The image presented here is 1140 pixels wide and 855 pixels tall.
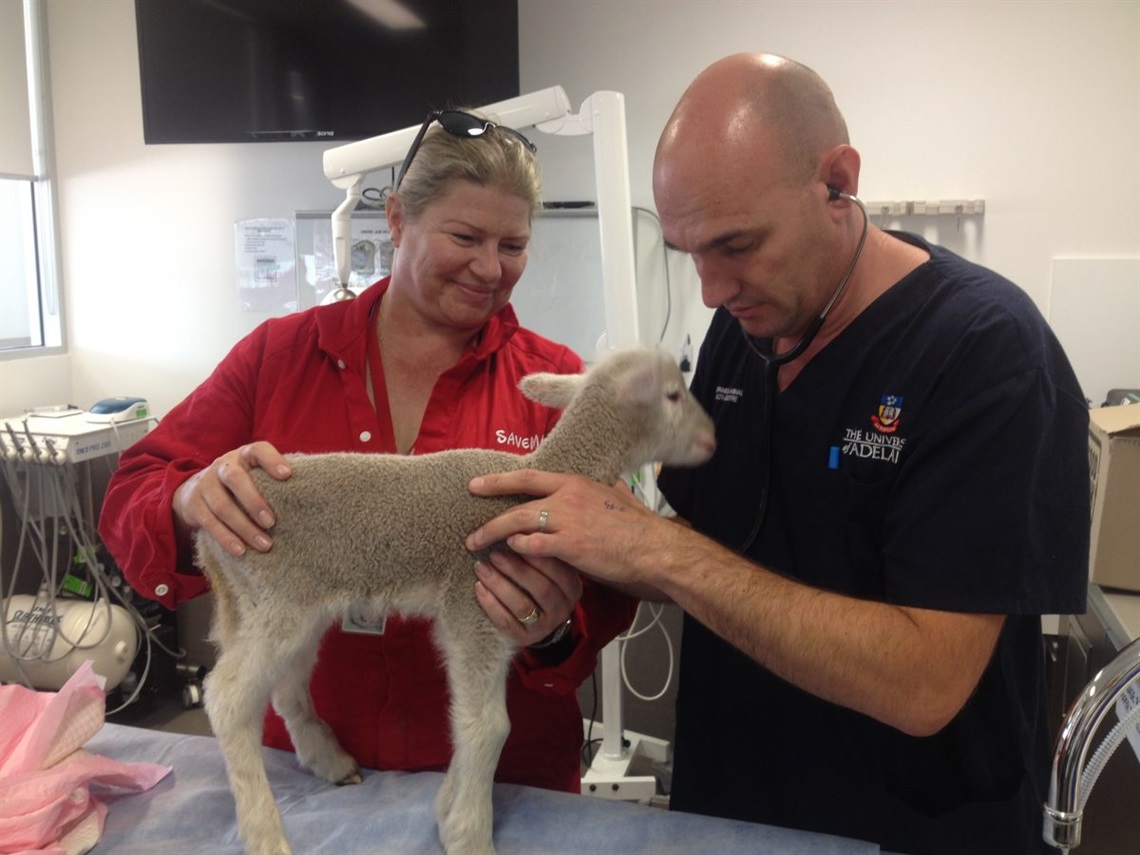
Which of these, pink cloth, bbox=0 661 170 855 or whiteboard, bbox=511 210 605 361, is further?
whiteboard, bbox=511 210 605 361

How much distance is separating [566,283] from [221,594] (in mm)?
2313

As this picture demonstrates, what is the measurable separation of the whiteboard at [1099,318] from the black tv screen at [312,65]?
2.12 m

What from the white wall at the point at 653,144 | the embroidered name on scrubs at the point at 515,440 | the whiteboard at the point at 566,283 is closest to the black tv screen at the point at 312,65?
the white wall at the point at 653,144

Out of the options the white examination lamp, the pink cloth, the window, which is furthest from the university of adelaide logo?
the window

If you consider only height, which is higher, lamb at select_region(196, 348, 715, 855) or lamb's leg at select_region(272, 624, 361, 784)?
lamb at select_region(196, 348, 715, 855)

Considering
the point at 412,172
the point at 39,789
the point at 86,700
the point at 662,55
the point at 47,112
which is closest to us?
the point at 39,789

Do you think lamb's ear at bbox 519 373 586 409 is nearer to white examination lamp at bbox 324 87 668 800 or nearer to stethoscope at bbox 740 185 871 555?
stethoscope at bbox 740 185 871 555

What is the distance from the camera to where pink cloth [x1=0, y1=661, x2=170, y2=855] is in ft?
3.96

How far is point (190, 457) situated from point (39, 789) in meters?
0.56

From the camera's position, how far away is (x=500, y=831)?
1.31 m

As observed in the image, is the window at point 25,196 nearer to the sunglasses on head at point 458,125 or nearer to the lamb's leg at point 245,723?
the sunglasses on head at point 458,125

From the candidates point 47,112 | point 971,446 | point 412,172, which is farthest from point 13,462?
point 971,446

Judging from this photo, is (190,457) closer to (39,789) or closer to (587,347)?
(39,789)

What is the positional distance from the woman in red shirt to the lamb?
0.18 metres
